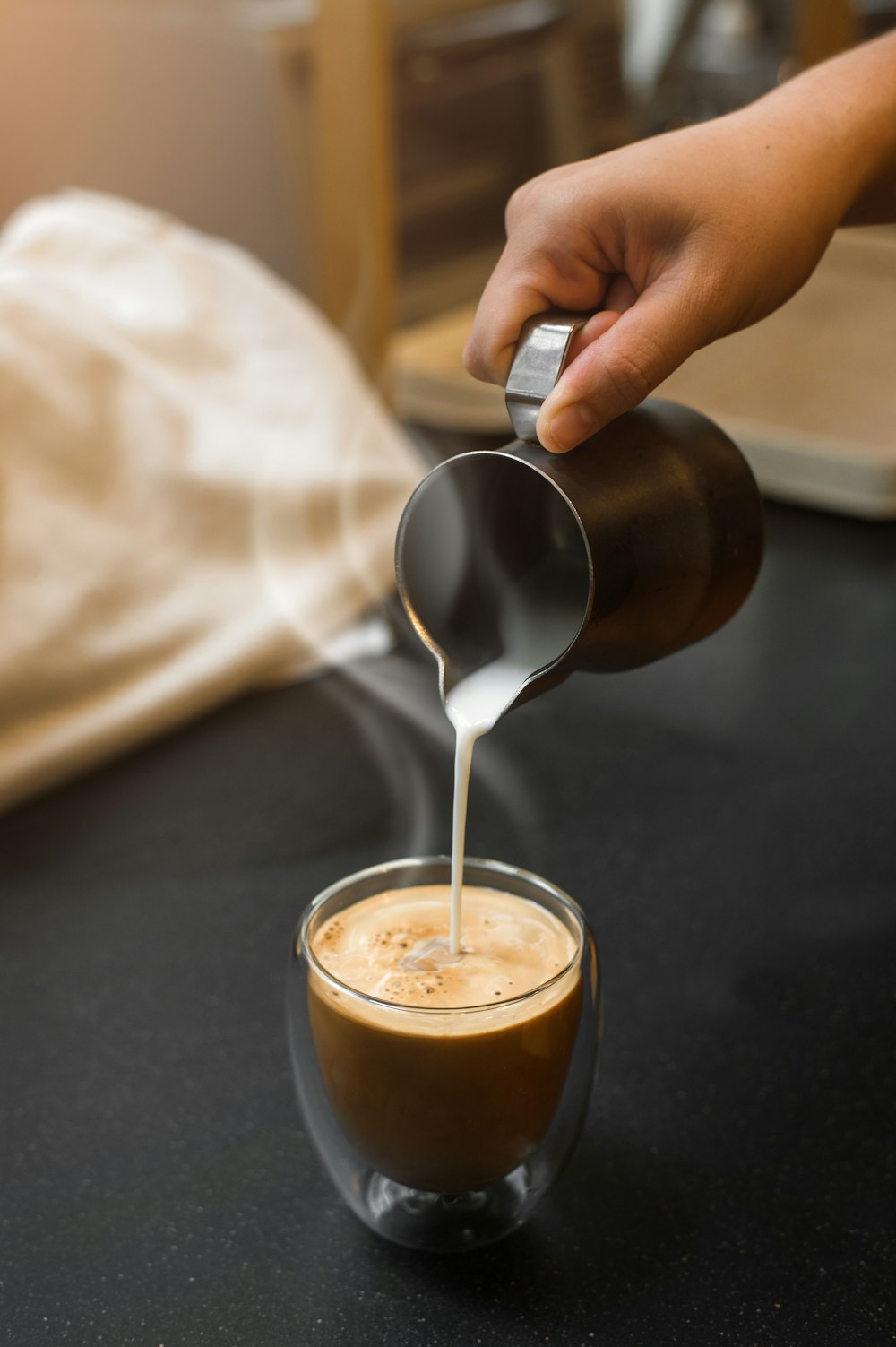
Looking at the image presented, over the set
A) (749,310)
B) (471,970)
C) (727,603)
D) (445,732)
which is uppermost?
(749,310)

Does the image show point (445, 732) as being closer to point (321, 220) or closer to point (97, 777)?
point (97, 777)

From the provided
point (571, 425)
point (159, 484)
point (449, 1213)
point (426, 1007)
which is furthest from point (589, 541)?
point (159, 484)

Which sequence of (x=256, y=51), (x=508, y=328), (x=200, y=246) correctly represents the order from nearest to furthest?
(x=508, y=328) < (x=200, y=246) < (x=256, y=51)

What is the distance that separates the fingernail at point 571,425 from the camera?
48 cm

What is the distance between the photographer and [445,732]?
3.17ft

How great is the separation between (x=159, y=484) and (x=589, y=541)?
0.65 m

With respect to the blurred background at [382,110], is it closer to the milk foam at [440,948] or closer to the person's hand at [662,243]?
the person's hand at [662,243]

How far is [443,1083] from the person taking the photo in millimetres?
514

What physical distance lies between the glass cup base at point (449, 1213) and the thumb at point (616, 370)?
0.30 meters

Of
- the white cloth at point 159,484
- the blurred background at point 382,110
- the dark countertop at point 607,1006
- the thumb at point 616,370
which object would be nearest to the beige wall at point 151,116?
the blurred background at point 382,110

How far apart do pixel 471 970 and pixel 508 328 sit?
26 cm

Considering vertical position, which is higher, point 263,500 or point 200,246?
point 200,246

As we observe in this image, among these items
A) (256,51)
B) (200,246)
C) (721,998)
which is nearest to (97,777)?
(721,998)

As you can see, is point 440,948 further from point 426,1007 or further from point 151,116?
point 151,116
